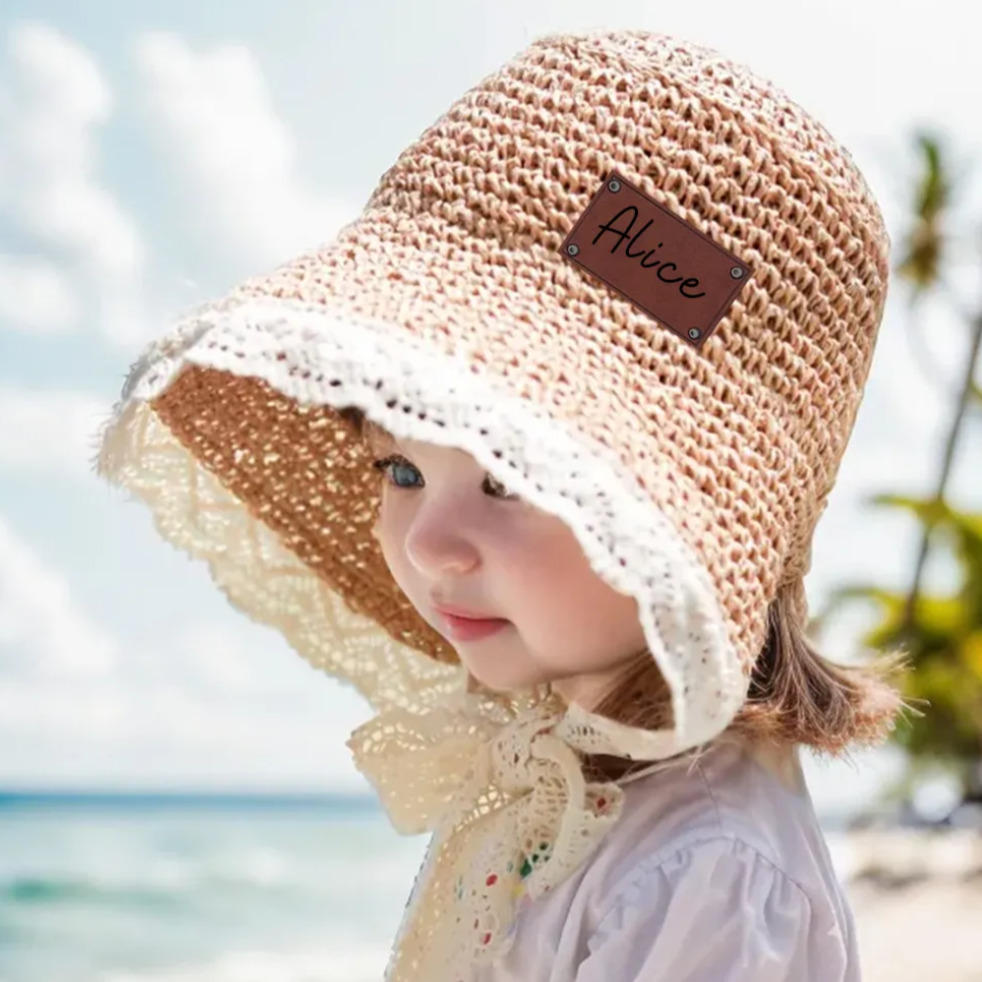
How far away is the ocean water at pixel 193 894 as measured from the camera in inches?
363

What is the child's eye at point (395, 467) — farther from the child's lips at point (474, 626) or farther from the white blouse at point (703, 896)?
the white blouse at point (703, 896)

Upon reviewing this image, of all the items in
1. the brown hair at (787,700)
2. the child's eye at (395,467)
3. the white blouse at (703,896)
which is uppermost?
the child's eye at (395,467)

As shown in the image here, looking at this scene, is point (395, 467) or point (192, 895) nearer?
point (395, 467)

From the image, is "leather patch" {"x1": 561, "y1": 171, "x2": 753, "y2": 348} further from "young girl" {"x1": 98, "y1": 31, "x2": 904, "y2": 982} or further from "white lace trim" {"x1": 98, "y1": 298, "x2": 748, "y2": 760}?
"white lace trim" {"x1": 98, "y1": 298, "x2": 748, "y2": 760}

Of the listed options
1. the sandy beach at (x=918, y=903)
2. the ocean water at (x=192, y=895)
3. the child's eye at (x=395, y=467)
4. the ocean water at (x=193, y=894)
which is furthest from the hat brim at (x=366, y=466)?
the ocean water at (x=193, y=894)

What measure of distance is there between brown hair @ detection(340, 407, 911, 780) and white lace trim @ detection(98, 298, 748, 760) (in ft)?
0.40

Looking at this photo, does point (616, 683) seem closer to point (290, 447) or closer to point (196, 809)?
point (290, 447)

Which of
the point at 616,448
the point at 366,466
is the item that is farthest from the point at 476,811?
the point at 616,448

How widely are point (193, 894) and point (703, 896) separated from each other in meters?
11.1

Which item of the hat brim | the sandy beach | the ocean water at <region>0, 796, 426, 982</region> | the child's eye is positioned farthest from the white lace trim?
the ocean water at <region>0, 796, 426, 982</region>

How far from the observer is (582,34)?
4.09ft

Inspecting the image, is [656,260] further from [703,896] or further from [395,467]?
[703,896]

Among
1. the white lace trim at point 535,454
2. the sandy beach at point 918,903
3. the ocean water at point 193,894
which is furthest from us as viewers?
the ocean water at point 193,894

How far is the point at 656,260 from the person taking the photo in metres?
1.11
